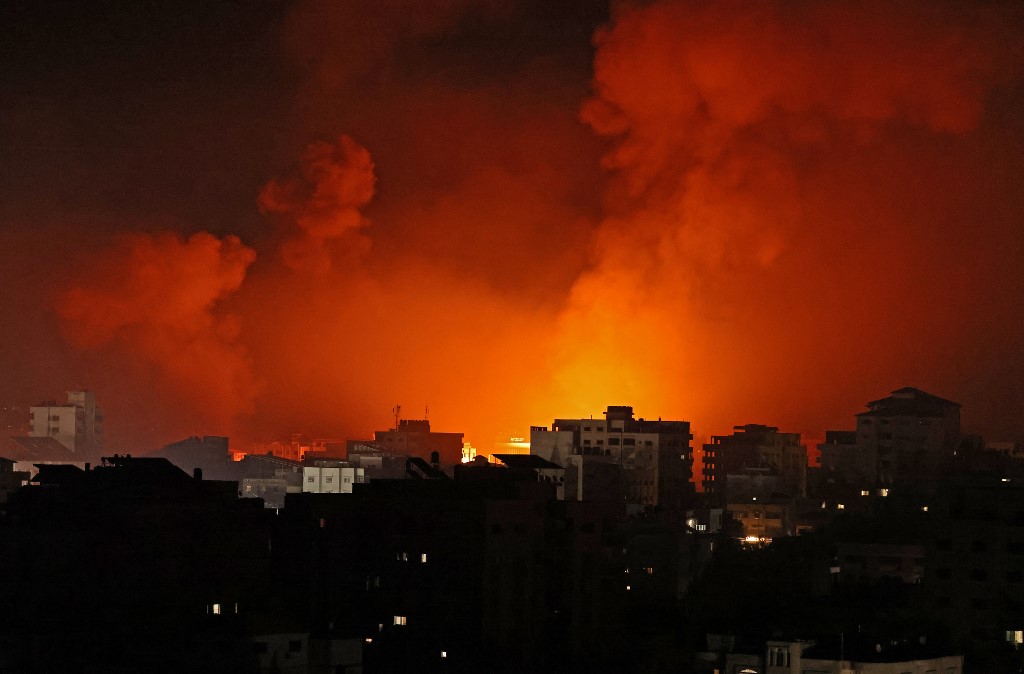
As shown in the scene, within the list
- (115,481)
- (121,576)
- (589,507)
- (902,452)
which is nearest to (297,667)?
(121,576)

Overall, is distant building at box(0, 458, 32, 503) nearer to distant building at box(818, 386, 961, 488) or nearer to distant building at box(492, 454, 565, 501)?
distant building at box(492, 454, 565, 501)

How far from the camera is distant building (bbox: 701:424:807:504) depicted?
59.0 meters

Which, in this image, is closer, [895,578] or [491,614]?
[491,614]

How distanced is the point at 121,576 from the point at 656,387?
36831 millimetres

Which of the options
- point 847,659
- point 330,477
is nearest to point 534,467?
point 330,477

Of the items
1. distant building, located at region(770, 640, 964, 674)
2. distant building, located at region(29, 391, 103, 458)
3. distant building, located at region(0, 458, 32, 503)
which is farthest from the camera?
distant building, located at region(29, 391, 103, 458)

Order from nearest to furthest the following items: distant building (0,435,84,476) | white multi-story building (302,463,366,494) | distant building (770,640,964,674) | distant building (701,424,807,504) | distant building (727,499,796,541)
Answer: distant building (770,640,964,674) → white multi-story building (302,463,366,494) → distant building (727,499,796,541) → distant building (0,435,84,476) → distant building (701,424,807,504)

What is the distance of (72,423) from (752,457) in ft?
57.0

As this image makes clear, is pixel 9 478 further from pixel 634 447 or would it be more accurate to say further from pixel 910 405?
pixel 910 405

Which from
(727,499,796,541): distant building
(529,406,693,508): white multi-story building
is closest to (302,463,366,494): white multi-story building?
(529,406,693,508): white multi-story building

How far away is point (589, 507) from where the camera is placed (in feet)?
103

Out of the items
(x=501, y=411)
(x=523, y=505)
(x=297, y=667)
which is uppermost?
(x=501, y=411)

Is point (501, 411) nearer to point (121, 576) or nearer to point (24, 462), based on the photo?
point (24, 462)

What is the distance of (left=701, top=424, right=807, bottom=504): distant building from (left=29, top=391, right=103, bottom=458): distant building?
52.1ft
